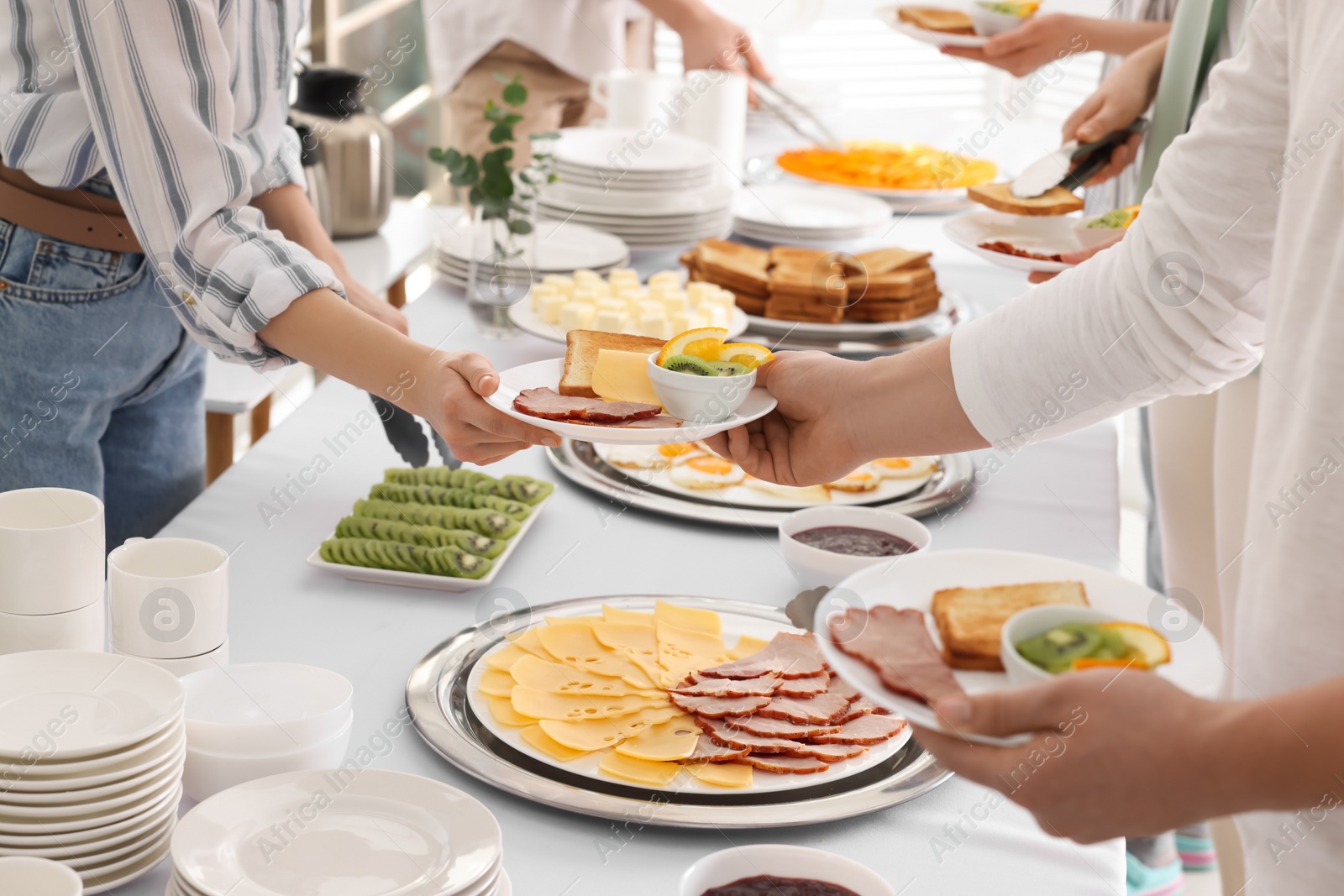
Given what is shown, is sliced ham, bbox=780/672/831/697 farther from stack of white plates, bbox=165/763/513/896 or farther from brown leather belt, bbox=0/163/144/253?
brown leather belt, bbox=0/163/144/253

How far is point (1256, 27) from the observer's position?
1020 mm

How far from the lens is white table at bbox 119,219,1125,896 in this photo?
1065 mm

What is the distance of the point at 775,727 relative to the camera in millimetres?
1190

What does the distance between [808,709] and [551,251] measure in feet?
5.34

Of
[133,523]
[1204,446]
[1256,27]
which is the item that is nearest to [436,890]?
[1256,27]

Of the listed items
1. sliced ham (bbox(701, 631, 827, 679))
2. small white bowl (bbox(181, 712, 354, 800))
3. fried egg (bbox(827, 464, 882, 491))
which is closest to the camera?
small white bowl (bbox(181, 712, 354, 800))

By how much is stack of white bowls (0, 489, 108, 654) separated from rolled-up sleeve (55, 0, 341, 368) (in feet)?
1.13

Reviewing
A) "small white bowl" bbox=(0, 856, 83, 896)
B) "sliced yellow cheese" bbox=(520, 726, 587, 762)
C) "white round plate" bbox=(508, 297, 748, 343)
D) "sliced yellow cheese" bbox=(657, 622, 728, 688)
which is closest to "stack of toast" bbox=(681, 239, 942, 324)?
"white round plate" bbox=(508, 297, 748, 343)

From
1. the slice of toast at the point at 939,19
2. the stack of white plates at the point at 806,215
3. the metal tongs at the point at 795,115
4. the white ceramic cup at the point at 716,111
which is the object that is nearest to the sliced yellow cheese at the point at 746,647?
the stack of white plates at the point at 806,215

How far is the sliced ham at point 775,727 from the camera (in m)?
1.18

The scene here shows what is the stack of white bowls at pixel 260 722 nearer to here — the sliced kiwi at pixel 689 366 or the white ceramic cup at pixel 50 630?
the white ceramic cup at pixel 50 630

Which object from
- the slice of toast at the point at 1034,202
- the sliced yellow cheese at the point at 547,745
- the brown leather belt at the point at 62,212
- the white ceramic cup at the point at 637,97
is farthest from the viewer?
the white ceramic cup at the point at 637,97

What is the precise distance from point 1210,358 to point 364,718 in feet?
2.92

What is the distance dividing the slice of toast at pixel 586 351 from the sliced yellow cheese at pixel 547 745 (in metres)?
0.39
